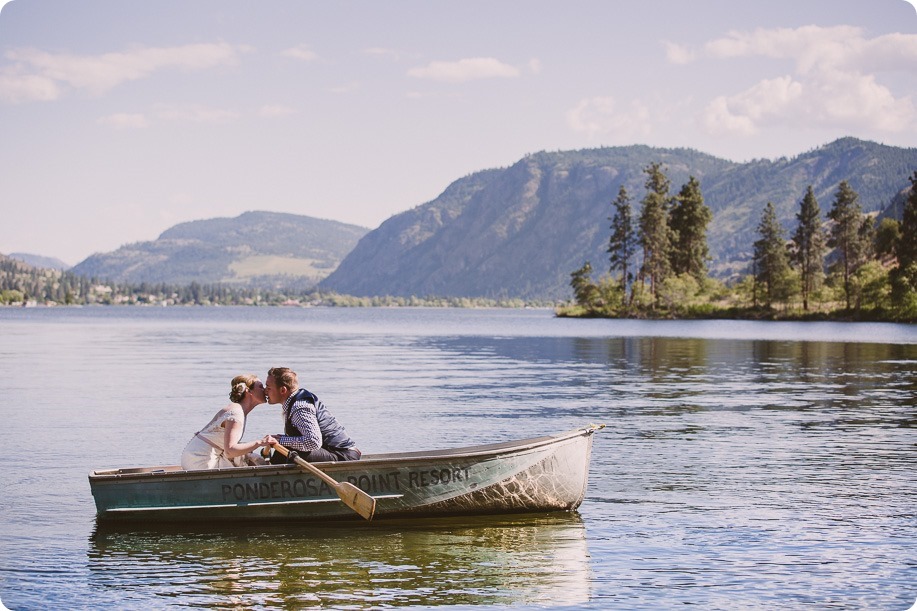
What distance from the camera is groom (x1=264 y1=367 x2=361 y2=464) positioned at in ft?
58.3

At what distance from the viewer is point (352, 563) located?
16188 millimetres

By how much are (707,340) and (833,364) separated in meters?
32.8

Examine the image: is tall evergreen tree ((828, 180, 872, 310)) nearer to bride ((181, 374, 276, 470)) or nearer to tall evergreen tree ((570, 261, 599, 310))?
tall evergreen tree ((570, 261, 599, 310))

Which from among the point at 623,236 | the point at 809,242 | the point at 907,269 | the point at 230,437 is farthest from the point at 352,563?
the point at 623,236

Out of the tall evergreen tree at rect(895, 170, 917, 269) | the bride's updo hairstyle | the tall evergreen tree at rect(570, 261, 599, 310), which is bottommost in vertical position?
the bride's updo hairstyle

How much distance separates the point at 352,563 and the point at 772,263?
147593 mm

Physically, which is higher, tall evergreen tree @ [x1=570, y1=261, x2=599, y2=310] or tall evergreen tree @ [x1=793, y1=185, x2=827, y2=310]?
tall evergreen tree @ [x1=793, y1=185, x2=827, y2=310]

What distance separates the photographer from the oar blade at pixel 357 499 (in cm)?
1784

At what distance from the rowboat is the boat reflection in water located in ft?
0.99

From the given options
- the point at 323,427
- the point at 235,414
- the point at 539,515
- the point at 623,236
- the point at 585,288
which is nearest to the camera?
the point at 235,414

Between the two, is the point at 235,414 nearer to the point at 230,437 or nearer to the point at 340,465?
the point at 230,437

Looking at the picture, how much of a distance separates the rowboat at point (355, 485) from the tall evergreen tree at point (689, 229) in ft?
516

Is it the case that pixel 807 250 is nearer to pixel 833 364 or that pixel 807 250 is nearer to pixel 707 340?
pixel 707 340

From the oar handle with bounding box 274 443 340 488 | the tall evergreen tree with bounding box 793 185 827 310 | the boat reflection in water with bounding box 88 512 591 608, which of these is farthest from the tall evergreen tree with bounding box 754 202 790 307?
the oar handle with bounding box 274 443 340 488
